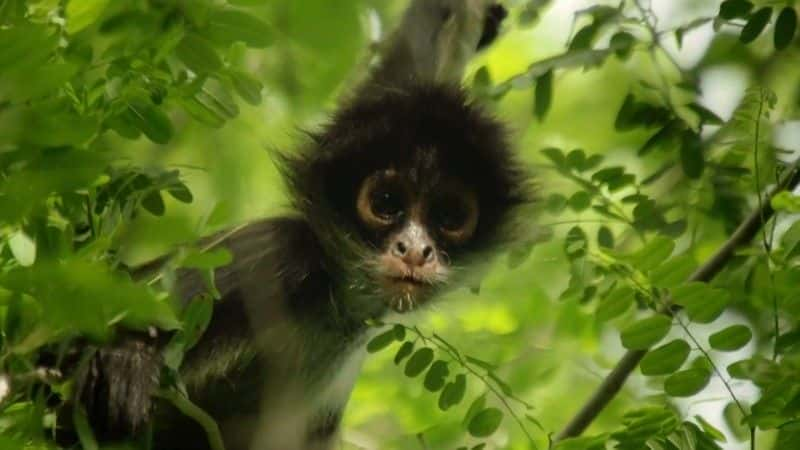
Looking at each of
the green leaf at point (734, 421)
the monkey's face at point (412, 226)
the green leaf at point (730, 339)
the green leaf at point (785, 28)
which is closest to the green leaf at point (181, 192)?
the green leaf at point (730, 339)

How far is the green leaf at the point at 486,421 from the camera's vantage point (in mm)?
3322

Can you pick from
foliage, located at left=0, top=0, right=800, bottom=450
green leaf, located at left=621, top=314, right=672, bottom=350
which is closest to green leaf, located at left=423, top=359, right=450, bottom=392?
foliage, located at left=0, top=0, right=800, bottom=450

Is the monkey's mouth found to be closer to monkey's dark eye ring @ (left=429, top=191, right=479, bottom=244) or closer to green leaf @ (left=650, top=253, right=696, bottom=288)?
monkey's dark eye ring @ (left=429, top=191, right=479, bottom=244)

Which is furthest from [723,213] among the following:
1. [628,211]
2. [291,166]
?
[291,166]

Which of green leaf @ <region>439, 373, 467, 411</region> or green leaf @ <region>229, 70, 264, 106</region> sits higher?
green leaf @ <region>229, 70, 264, 106</region>

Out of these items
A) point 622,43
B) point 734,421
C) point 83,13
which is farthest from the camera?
point 622,43

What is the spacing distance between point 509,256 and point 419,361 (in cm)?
117

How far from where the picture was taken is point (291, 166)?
506cm

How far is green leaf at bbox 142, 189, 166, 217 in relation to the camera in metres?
2.70

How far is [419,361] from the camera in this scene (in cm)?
338

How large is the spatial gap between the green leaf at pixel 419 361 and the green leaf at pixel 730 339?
773 millimetres

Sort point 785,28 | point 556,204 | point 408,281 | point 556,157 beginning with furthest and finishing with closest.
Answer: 1. point 408,281
2. point 556,204
3. point 556,157
4. point 785,28

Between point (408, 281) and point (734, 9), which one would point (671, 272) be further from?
point (408, 281)

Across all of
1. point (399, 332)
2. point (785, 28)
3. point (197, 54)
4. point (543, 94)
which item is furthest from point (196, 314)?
point (785, 28)
